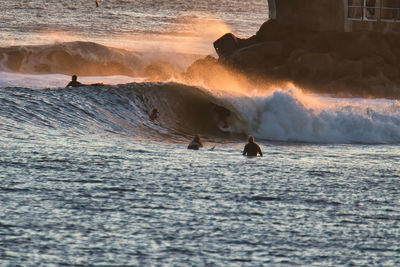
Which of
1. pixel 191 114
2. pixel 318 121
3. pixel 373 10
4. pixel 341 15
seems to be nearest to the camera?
pixel 318 121

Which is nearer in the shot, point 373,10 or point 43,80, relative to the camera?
point 373,10

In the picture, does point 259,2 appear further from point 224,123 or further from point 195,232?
point 195,232

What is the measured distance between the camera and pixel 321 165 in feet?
69.8

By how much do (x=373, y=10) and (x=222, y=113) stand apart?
68.8 feet

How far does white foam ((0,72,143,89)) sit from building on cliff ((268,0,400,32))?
43.8 feet

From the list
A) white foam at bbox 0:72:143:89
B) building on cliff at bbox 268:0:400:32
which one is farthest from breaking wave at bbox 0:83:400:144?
white foam at bbox 0:72:143:89

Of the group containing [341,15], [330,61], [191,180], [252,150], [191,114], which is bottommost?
[191,180]

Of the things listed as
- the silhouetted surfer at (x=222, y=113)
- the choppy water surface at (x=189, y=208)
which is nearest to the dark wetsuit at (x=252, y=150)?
the choppy water surface at (x=189, y=208)

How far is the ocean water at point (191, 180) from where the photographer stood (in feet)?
42.2

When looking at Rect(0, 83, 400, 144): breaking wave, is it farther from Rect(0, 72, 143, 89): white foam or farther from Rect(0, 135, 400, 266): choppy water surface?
Rect(0, 72, 143, 89): white foam

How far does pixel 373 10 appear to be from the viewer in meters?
49.7

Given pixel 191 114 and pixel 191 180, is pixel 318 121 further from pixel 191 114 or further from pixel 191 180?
pixel 191 180

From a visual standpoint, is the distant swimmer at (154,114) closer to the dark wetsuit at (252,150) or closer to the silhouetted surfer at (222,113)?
the silhouetted surfer at (222,113)

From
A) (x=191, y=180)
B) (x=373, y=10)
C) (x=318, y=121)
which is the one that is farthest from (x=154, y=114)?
(x=373, y=10)
